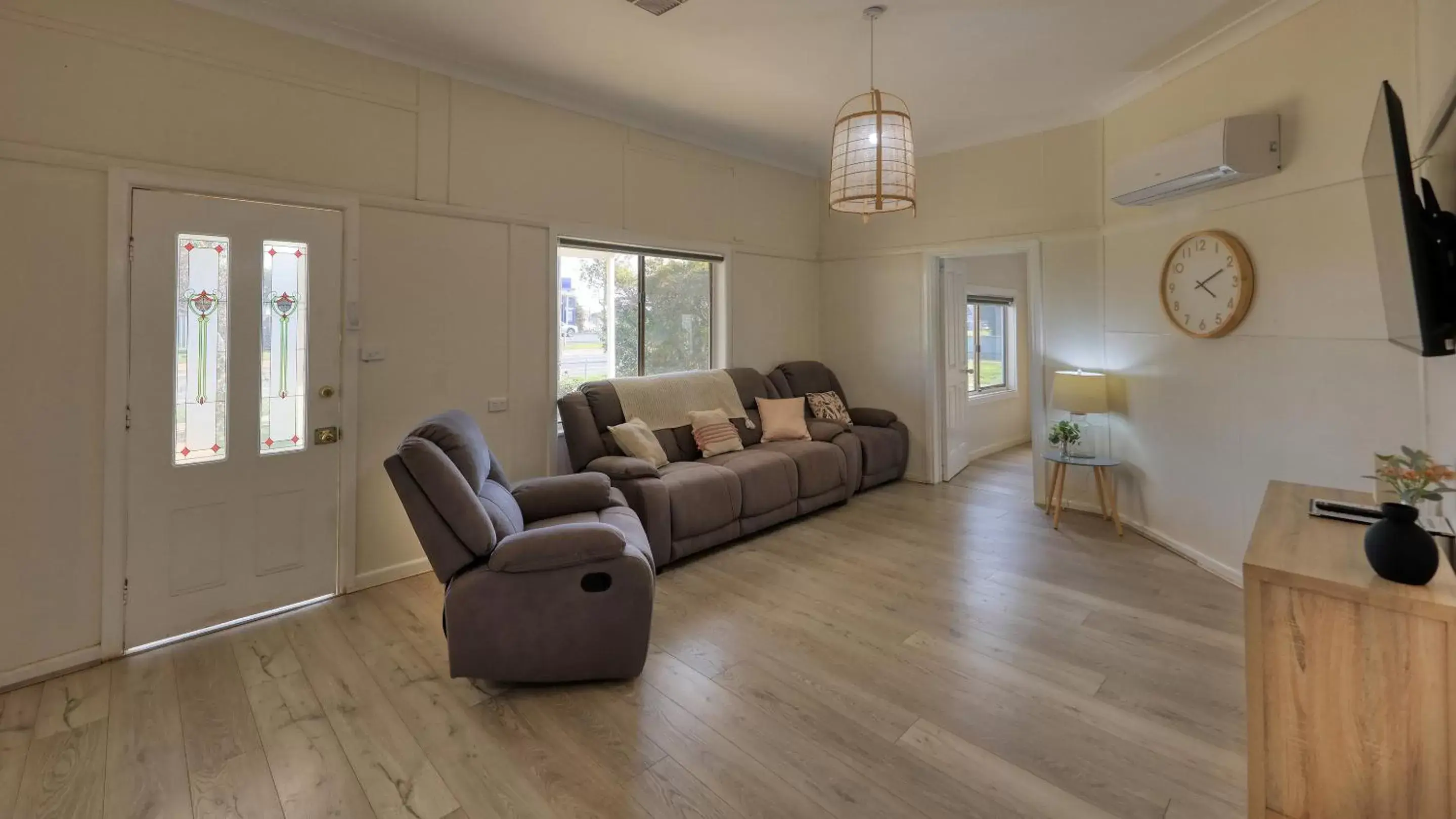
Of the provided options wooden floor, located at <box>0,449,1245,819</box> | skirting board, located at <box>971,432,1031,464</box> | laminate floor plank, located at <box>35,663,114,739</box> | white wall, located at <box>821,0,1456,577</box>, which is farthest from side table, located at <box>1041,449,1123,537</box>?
laminate floor plank, located at <box>35,663,114,739</box>

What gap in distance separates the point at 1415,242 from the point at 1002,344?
20.8ft

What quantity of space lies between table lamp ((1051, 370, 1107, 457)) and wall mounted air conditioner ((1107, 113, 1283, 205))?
119cm

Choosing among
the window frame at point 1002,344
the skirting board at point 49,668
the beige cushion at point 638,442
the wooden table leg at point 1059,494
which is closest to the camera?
the skirting board at point 49,668

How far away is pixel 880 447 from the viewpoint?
17.3 feet

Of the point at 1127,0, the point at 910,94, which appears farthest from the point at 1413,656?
the point at 910,94

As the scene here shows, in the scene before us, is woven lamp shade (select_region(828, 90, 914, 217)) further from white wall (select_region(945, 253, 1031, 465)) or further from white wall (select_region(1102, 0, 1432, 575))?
white wall (select_region(945, 253, 1031, 465))

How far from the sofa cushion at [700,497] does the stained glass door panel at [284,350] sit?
1.98 metres

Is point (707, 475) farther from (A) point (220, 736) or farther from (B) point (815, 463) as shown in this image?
(A) point (220, 736)

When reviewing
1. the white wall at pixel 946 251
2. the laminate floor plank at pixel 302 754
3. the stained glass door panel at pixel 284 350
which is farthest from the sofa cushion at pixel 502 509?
the white wall at pixel 946 251

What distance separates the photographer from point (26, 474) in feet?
7.93

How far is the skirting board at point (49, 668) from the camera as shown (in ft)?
7.81

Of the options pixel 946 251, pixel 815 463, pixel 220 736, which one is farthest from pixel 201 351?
pixel 946 251

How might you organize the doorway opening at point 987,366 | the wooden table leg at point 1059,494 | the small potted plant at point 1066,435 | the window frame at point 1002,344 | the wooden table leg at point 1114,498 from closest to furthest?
1. the wooden table leg at point 1114,498
2. the wooden table leg at point 1059,494
3. the small potted plant at point 1066,435
4. the doorway opening at point 987,366
5. the window frame at point 1002,344

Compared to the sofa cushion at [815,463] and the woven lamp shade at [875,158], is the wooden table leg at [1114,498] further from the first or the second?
the woven lamp shade at [875,158]
